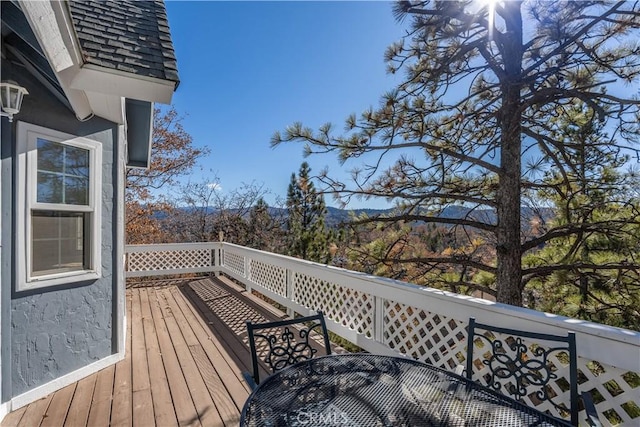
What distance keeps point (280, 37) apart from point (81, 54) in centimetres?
542

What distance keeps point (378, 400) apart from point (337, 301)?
256 centimetres

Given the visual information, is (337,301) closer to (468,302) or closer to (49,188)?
(468,302)

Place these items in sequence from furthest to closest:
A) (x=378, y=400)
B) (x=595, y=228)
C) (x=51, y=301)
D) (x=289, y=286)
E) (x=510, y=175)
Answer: (x=289, y=286) < (x=510, y=175) < (x=595, y=228) < (x=51, y=301) < (x=378, y=400)

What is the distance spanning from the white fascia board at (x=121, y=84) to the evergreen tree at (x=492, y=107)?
2134 millimetres

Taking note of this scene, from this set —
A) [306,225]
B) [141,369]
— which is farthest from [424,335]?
[306,225]

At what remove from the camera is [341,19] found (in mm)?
5668

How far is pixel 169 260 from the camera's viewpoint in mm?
8148

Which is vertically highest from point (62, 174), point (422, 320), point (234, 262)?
point (62, 174)

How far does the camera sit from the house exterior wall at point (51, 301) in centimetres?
256

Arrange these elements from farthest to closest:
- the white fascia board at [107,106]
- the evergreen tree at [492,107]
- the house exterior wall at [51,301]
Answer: the evergreen tree at [492,107] → the white fascia board at [107,106] → the house exterior wall at [51,301]

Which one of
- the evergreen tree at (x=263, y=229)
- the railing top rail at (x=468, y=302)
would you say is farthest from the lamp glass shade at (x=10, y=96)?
the evergreen tree at (x=263, y=229)

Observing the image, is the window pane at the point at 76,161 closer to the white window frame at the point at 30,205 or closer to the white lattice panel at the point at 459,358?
the white window frame at the point at 30,205

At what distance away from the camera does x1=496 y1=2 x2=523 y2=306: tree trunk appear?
3.77m

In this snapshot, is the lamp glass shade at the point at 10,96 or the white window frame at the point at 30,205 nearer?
the lamp glass shade at the point at 10,96
